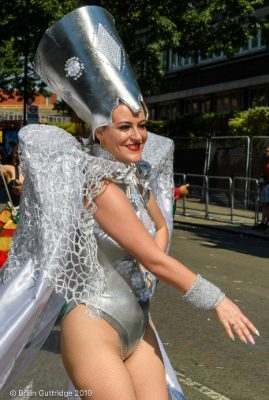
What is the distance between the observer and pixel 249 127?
28.1 m

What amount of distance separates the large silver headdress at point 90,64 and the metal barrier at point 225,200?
17906 mm

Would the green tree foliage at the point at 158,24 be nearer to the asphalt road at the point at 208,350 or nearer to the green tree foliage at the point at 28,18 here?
the green tree foliage at the point at 28,18

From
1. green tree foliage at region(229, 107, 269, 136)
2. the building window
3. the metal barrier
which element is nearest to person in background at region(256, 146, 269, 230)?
the metal barrier

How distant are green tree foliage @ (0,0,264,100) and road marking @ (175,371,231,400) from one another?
21868 millimetres

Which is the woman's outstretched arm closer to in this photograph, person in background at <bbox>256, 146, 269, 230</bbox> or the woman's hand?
the woman's hand

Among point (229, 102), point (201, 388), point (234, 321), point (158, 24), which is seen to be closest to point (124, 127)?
point (234, 321)

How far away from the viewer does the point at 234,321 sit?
9.21 feet

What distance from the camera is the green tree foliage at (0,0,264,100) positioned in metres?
27.0

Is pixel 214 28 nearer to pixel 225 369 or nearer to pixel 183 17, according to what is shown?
pixel 183 17

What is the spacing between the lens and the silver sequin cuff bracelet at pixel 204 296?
2855mm

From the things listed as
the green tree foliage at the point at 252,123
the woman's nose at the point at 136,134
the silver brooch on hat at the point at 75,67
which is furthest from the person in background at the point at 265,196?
the silver brooch on hat at the point at 75,67

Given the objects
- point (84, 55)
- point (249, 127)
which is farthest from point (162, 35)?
point (84, 55)

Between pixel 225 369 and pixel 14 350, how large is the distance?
346 centimetres

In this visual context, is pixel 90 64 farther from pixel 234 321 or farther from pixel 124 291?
pixel 234 321
